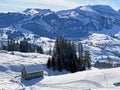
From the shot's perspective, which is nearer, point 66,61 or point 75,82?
point 75,82

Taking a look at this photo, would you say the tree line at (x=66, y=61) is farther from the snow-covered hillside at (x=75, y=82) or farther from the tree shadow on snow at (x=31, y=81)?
the tree shadow on snow at (x=31, y=81)

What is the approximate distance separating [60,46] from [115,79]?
2416 inches

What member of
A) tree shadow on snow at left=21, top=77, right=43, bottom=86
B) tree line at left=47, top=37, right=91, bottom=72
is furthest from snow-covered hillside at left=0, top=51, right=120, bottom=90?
tree line at left=47, top=37, right=91, bottom=72

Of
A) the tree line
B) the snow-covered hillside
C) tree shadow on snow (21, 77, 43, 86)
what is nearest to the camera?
the snow-covered hillside

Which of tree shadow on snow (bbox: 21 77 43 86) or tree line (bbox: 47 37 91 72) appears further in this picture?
tree line (bbox: 47 37 91 72)

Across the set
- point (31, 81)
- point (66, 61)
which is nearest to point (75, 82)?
point (31, 81)

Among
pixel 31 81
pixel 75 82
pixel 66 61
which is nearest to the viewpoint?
pixel 75 82

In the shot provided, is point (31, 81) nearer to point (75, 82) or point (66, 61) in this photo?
point (75, 82)

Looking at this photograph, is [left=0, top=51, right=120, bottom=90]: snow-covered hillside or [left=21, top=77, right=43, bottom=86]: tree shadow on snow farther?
[left=21, top=77, right=43, bottom=86]: tree shadow on snow

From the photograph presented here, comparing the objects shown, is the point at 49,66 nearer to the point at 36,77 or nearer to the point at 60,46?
the point at 60,46

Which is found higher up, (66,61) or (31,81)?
(66,61)

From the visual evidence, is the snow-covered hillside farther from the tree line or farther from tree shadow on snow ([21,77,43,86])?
the tree line

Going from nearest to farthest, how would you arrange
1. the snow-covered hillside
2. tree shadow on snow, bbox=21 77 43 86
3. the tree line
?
1. the snow-covered hillside
2. tree shadow on snow, bbox=21 77 43 86
3. the tree line

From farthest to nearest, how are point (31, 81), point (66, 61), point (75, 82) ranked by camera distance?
point (66, 61) → point (31, 81) → point (75, 82)
